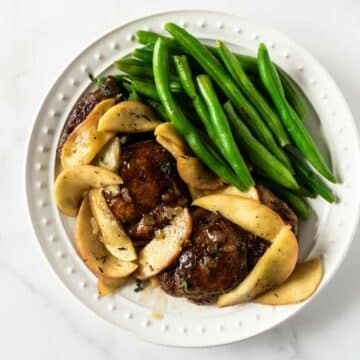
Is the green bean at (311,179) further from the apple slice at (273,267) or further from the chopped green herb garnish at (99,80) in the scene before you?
the chopped green herb garnish at (99,80)

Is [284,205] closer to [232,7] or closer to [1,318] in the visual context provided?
[232,7]

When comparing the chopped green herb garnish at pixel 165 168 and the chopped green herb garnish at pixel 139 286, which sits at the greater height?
the chopped green herb garnish at pixel 165 168

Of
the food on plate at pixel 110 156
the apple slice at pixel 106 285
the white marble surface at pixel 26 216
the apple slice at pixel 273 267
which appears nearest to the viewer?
the apple slice at pixel 273 267

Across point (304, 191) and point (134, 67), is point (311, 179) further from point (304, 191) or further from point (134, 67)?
point (134, 67)

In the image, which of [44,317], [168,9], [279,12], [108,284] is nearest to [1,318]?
[44,317]

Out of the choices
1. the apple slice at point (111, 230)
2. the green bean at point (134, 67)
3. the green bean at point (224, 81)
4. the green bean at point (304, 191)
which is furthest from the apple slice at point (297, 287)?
the green bean at point (134, 67)

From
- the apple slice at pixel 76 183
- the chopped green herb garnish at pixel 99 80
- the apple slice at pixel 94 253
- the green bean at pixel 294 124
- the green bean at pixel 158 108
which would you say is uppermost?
the green bean at pixel 294 124

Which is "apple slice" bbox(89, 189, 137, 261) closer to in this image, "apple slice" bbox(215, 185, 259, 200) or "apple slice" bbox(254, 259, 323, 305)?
"apple slice" bbox(215, 185, 259, 200)
